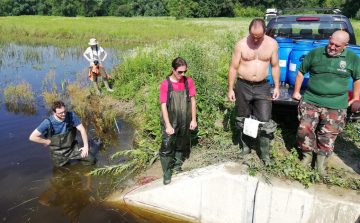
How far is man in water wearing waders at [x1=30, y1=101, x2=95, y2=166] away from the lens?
14.6ft

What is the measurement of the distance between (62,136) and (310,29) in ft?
18.9

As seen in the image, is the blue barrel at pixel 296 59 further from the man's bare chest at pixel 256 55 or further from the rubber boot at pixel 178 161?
the rubber boot at pixel 178 161

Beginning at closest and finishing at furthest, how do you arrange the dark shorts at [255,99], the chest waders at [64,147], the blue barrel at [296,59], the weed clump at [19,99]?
1. the dark shorts at [255,99]
2. the blue barrel at [296,59]
3. the chest waders at [64,147]
4. the weed clump at [19,99]

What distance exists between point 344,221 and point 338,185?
1.48 ft

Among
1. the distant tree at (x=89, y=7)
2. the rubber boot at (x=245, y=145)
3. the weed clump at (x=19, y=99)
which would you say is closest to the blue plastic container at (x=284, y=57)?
the rubber boot at (x=245, y=145)

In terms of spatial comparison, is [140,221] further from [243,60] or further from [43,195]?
[243,60]

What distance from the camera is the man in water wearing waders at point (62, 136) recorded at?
445 centimetres

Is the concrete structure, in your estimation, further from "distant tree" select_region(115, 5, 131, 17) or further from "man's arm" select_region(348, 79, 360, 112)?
"distant tree" select_region(115, 5, 131, 17)

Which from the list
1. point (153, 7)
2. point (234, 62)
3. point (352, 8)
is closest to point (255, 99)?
point (234, 62)

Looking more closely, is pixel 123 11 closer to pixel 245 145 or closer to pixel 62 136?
pixel 62 136

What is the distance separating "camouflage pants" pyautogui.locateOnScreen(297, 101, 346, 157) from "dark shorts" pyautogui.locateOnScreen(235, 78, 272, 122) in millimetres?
474

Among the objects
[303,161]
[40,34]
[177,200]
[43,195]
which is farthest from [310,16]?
[40,34]

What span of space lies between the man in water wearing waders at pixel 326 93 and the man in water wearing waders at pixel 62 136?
3.60 meters

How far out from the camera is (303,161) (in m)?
3.84
